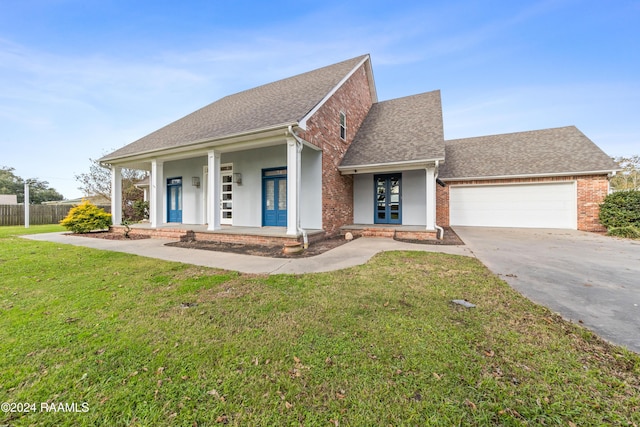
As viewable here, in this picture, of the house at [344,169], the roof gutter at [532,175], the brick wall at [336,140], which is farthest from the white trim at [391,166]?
the roof gutter at [532,175]

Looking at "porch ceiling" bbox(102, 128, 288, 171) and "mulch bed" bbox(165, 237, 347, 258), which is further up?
"porch ceiling" bbox(102, 128, 288, 171)

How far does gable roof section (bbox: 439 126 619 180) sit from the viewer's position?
11438 mm

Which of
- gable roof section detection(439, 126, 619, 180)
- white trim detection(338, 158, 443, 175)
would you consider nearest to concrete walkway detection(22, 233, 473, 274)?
white trim detection(338, 158, 443, 175)

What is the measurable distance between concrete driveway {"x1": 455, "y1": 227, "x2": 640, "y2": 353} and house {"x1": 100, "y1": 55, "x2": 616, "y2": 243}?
3003 millimetres

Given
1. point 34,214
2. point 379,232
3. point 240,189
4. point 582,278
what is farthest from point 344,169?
point 34,214

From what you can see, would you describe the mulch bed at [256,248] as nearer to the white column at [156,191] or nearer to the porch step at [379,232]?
the porch step at [379,232]

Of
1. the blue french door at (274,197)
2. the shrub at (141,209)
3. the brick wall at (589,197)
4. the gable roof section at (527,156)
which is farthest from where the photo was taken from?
the shrub at (141,209)

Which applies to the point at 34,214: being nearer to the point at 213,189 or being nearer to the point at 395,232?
the point at 213,189

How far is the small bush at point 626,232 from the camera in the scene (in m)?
9.14

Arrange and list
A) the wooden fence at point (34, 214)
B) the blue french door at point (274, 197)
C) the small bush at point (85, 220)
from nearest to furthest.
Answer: the blue french door at point (274, 197)
the small bush at point (85, 220)
the wooden fence at point (34, 214)

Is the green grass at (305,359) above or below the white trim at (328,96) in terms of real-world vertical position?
below

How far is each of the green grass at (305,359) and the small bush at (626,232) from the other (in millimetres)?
10183

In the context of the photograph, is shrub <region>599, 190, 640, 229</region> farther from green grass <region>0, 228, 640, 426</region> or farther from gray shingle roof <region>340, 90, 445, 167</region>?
green grass <region>0, 228, 640, 426</region>

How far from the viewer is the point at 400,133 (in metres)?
10.8
